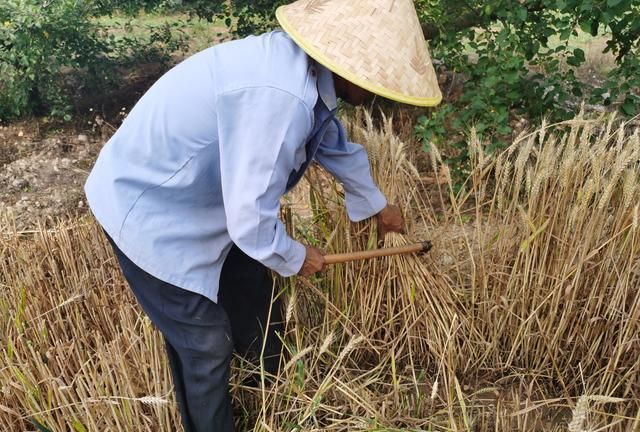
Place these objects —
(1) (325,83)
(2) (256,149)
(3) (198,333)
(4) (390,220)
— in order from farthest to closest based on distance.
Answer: (4) (390,220) < (3) (198,333) < (1) (325,83) < (2) (256,149)

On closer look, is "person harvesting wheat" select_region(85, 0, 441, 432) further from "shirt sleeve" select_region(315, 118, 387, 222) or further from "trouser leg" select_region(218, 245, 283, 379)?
"trouser leg" select_region(218, 245, 283, 379)

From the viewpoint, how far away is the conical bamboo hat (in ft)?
4.70

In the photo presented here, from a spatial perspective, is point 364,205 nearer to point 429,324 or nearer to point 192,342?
point 429,324

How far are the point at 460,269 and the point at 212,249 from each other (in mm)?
888

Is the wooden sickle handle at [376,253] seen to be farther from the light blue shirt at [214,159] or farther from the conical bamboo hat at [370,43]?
the conical bamboo hat at [370,43]

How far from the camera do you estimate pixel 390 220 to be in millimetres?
1922

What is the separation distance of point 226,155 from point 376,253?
58 cm

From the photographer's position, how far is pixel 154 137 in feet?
5.03

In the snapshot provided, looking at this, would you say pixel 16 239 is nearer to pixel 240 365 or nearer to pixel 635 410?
pixel 240 365

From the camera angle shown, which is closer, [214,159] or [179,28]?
[214,159]

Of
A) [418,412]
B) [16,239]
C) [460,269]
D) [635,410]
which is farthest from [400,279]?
[16,239]

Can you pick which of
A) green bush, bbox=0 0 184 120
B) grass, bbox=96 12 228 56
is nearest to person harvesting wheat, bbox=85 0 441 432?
green bush, bbox=0 0 184 120

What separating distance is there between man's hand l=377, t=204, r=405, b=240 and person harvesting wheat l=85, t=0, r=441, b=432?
158 millimetres

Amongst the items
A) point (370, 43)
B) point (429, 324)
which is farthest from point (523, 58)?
point (370, 43)
